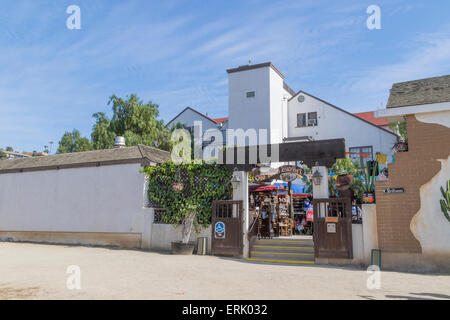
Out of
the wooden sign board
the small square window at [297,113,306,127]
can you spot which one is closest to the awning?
the wooden sign board

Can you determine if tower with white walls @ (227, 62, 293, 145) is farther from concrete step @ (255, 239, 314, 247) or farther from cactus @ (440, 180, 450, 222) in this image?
cactus @ (440, 180, 450, 222)

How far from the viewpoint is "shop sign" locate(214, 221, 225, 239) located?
39.8ft

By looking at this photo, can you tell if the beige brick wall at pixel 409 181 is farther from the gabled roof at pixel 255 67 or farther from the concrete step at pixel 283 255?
the gabled roof at pixel 255 67

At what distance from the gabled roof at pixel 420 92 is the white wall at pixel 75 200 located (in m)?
9.65

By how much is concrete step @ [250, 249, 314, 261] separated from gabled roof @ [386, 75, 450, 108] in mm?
5246

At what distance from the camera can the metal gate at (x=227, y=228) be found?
39.0 feet

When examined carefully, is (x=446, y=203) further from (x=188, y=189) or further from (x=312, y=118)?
(x=312, y=118)

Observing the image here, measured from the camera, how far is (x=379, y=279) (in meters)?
8.11

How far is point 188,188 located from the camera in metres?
13.5

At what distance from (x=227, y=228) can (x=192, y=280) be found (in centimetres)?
458

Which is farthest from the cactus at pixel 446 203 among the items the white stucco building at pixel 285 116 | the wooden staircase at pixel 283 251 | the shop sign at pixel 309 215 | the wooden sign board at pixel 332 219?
the white stucco building at pixel 285 116

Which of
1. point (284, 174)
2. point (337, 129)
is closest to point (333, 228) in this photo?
point (284, 174)

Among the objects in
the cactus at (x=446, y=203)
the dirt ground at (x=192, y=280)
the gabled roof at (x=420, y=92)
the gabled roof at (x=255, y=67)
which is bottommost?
the dirt ground at (x=192, y=280)
